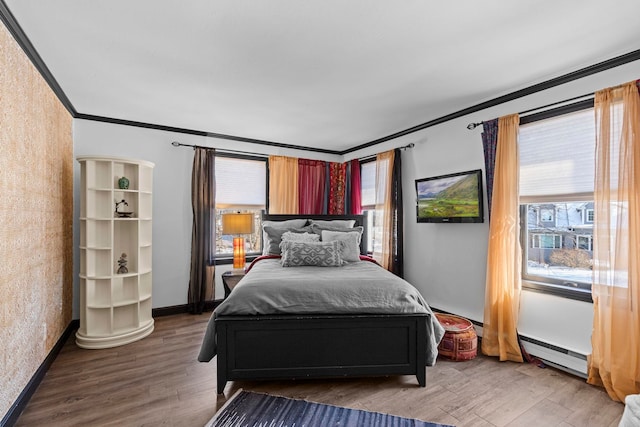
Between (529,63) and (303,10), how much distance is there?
1840mm

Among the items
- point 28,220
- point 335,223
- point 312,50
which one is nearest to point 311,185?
point 335,223

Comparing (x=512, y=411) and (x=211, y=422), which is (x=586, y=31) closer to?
(x=512, y=411)

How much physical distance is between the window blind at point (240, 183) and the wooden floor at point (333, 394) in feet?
7.69

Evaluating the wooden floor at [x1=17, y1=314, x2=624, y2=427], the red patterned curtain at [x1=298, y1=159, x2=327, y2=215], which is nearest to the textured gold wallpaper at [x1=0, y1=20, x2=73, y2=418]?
the wooden floor at [x1=17, y1=314, x2=624, y2=427]

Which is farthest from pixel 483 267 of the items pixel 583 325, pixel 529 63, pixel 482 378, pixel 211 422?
pixel 211 422

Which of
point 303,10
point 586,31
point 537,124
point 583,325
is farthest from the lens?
point 537,124

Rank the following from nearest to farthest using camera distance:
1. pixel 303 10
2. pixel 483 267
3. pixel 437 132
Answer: pixel 303 10 → pixel 483 267 → pixel 437 132

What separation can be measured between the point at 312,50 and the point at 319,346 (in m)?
2.16

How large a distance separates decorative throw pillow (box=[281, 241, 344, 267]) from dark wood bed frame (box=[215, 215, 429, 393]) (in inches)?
33.7

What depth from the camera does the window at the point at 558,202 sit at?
2.57 metres

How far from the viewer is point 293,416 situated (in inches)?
79.9

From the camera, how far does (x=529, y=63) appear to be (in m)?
2.48

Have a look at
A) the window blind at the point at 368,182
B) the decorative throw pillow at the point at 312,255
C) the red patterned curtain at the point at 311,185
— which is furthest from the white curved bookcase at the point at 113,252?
the window blind at the point at 368,182

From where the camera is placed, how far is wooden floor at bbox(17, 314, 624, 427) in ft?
6.70
